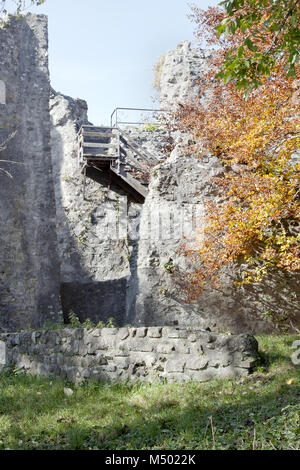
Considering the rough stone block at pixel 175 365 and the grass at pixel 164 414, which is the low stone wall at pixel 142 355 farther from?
the grass at pixel 164 414

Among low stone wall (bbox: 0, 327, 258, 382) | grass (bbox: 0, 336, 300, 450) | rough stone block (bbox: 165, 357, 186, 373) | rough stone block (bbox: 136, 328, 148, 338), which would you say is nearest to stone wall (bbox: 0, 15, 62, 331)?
low stone wall (bbox: 0, 327, 258, 382)

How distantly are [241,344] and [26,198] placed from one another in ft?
32.8

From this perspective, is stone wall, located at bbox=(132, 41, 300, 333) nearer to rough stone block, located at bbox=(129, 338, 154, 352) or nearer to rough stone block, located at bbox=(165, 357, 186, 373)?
rough stone block, located at bbox=(129, 338, 154, 352)

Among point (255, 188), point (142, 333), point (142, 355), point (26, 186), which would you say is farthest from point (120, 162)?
point (142, 355)

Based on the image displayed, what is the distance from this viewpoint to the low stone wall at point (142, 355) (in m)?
7.00

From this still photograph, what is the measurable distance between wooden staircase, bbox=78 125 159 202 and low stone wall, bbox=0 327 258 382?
692cm

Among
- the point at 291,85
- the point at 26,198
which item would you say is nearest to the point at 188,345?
the point at 291,85

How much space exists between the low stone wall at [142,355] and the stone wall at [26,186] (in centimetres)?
461

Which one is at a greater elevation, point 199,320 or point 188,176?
point 188,176

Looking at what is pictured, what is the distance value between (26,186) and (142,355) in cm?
924

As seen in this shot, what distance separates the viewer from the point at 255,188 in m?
9.54

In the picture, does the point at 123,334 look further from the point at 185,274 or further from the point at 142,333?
the point at 185,274

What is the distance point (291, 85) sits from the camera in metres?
9.73
